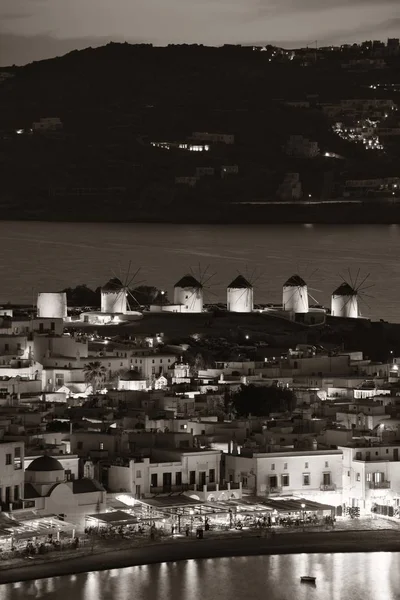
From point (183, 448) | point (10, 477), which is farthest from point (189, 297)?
point (10, 477)

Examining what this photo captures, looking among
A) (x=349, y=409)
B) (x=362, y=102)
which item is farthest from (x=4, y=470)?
(x=362, y=102)

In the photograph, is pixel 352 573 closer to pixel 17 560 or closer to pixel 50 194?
pixel 17 560

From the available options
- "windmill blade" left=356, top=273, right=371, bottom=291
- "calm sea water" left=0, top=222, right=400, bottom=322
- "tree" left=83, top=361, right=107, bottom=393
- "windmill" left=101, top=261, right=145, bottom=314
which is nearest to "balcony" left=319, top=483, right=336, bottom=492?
"tree" left=83, top=361, right=107, bottom=393

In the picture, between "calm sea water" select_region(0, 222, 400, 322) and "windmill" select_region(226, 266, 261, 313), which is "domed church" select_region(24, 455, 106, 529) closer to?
"windmill" select_region(226, 266, 261, 313)

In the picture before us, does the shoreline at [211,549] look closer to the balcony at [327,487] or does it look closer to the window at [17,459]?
the balcony at [327,487]

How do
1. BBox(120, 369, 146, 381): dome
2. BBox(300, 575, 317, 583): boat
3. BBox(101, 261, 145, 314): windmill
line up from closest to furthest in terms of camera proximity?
BBox(300, 575, 317, 583): boat
BBox(120, 369, 146, 381): dome
BBox(101, 261, 145, 314): windmill

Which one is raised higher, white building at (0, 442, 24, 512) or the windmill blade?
the windmill blade
